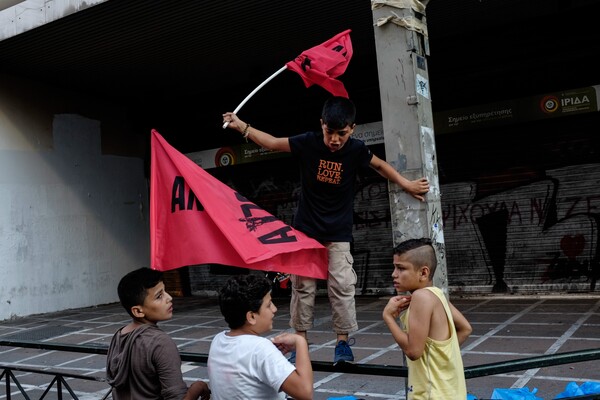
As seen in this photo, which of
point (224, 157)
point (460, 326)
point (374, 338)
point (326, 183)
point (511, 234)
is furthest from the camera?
point (224, 157)

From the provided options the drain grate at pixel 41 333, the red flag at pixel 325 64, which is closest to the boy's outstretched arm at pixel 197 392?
the red flag at pixel 325 64

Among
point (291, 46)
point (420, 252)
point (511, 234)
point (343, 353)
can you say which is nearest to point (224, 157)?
point (291, 46)

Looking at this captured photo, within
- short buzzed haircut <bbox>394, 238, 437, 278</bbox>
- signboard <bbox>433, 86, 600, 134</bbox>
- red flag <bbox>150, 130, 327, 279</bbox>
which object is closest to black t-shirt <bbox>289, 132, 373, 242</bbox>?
red flag <bbox>150, 130, 327, 279</bbox>

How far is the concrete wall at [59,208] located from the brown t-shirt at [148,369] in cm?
993

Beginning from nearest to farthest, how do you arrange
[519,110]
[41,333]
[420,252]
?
[420,252]
[41,333]
[519,110]

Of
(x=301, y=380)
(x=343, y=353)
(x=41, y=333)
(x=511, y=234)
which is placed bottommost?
(x=41, y=333)

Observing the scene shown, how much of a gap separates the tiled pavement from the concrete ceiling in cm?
367

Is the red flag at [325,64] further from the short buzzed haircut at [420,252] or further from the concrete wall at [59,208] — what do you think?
the concrete wall at [59,208]

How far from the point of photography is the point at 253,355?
255 centimetres

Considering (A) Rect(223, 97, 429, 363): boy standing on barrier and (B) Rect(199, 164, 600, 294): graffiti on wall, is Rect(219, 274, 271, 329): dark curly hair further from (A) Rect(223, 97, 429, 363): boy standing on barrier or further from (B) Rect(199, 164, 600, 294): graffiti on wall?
(B) Rect(199, 164, 600, 294): graffiti on wall

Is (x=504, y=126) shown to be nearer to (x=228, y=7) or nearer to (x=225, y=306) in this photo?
(x=228, y=7)

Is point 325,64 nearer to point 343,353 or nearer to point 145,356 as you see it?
point 343,353

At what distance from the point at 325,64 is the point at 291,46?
749 cm

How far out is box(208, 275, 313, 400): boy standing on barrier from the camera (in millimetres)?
→ 2471
